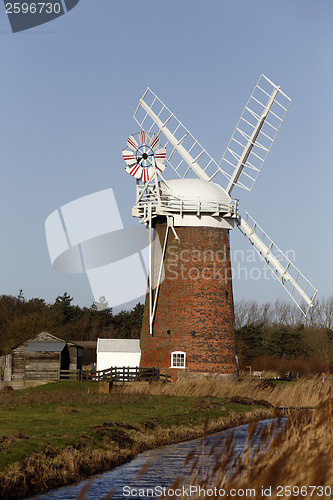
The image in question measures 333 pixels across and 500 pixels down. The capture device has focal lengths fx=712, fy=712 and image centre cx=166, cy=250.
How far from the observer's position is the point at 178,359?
103 ft

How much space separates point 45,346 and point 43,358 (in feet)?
2.60

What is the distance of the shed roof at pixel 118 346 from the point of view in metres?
37.3

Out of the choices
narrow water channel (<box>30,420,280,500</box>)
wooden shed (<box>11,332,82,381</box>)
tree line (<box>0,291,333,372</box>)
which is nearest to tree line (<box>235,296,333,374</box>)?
tree line (<box>0,291,333,372</box>)

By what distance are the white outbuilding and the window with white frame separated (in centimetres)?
560

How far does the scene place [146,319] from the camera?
109 ft

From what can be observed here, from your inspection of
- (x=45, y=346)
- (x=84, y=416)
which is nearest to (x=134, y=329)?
(x=45, y=346)

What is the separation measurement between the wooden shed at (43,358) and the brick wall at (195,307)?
843 cm

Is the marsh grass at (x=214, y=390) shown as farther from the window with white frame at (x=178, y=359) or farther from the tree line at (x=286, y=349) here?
the tree line at (x=286, y=349)

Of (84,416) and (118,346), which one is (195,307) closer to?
(118,346)

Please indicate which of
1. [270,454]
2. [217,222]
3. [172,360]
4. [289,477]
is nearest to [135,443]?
[270,454]

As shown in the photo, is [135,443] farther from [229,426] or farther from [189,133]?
[189,133]

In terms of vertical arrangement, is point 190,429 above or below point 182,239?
below

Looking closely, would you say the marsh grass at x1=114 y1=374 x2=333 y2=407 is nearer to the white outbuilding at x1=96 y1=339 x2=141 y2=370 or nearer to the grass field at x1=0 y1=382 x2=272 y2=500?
the grass field at x1=0 y1=382 x2=272 y2=500

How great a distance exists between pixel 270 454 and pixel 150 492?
4661mm
